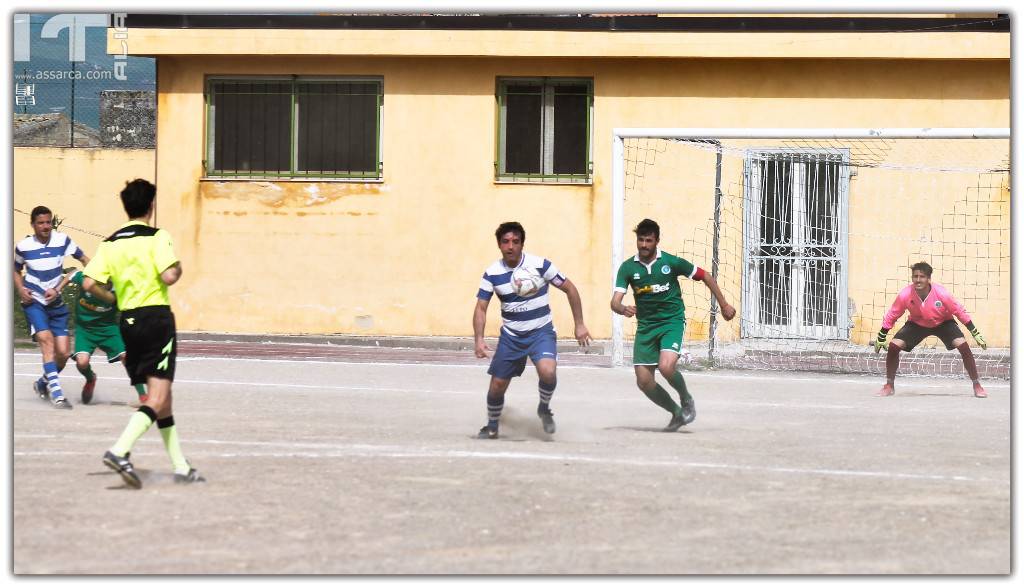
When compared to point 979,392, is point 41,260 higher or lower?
higher

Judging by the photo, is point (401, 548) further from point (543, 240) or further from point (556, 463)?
point (543, 240)

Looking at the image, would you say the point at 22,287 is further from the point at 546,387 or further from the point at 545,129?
the point at 545,129

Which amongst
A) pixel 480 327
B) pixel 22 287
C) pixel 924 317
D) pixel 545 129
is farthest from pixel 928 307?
pixel 22 287

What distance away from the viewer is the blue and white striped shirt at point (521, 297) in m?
10.8

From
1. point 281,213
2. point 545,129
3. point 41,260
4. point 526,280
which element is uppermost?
point 545,129

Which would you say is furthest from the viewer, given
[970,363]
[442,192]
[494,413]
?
[442,192]

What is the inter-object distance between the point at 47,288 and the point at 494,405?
3653mm

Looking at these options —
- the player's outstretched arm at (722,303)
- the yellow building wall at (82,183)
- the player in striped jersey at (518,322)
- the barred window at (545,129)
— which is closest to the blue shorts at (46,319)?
the player in striped jersey at (518,322)

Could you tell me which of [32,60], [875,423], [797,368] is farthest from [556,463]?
Answer: [32,60]

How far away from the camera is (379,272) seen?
2080 centimetres

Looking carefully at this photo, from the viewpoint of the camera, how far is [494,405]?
36.2 ft

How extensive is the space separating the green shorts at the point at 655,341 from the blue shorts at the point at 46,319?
14.1 feet

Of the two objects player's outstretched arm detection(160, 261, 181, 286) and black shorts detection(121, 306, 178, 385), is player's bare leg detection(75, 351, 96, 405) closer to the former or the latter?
black shorts detection(121, 306, 178, 385)

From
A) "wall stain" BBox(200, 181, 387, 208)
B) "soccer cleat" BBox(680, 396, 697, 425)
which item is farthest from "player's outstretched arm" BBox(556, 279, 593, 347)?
"wall stain" BBox(200, 181, 387, 208)
